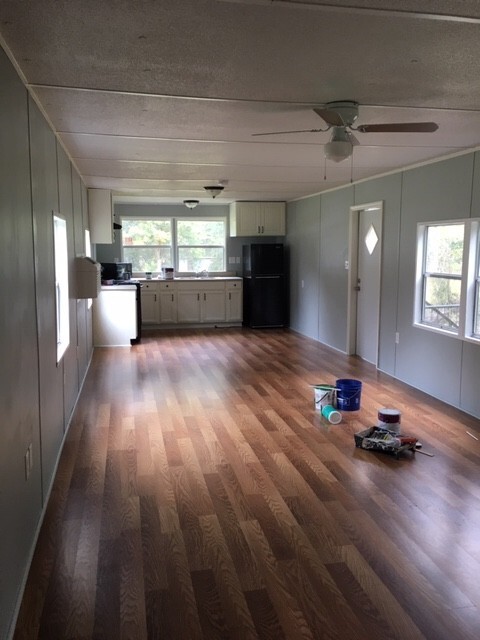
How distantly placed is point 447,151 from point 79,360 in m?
4.02

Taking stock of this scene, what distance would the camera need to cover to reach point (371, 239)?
21.7 feet

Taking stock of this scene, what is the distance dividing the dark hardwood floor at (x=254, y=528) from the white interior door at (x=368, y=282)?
1.74m

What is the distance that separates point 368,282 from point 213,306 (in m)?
3.56

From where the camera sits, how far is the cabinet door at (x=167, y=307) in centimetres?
933

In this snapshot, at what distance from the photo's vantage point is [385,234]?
19.7 ft

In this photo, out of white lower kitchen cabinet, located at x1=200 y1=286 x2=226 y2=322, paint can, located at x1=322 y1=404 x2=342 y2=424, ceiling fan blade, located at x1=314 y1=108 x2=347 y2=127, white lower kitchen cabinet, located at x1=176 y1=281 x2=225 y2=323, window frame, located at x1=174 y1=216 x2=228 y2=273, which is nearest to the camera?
ceiling fan blade, located at x1=314 y1=108 x2=347 y2=127

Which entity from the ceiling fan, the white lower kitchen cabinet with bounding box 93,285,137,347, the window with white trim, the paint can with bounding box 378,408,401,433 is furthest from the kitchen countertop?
the ceiling fan

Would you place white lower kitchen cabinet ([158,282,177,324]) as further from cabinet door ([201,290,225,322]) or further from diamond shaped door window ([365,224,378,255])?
diamond shaped door window ([365,224,378,255])

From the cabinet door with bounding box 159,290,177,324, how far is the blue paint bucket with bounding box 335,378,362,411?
5.19 metres

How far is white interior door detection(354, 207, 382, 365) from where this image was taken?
643 centimetres

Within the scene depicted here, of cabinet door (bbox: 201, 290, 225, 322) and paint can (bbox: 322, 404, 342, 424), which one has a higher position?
cabinet door (bbox: 201, 290, 225, 322)

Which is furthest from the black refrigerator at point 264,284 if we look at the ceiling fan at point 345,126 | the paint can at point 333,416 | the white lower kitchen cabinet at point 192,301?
the ceiling fan at point 345,126

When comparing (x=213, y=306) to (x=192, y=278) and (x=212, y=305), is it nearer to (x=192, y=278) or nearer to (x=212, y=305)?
(x=212, y=305)

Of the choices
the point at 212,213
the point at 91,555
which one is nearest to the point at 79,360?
the point at 91,555
